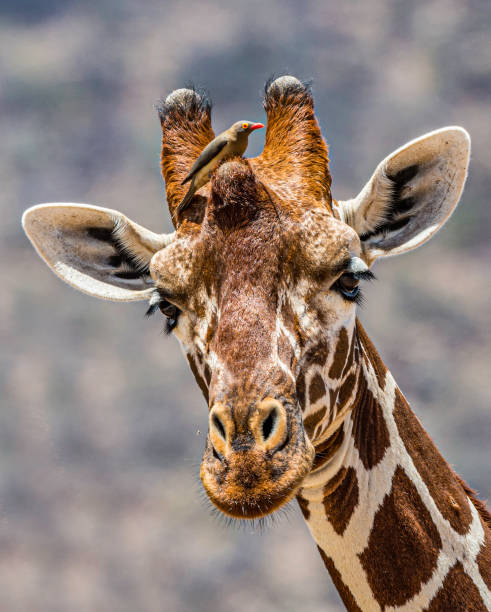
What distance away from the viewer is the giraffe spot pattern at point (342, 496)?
12.7 feet

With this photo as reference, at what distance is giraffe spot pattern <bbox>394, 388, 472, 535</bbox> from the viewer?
3941 millimetres

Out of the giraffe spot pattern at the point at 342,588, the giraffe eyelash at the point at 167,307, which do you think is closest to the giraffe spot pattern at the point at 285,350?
the giraffe eyelash at the point at 167,307

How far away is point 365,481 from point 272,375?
1.12 m

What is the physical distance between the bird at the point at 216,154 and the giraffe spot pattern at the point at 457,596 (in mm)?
2453

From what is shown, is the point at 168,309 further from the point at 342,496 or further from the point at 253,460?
the point at 342,496

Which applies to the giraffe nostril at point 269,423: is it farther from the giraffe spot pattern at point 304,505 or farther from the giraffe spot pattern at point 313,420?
the giraffe spot pattern at point 304,505

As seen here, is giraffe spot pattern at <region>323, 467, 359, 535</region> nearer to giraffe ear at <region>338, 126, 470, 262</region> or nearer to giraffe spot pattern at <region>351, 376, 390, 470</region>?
giraffe spot pattern at <region>351, 376, 390, 470</region>

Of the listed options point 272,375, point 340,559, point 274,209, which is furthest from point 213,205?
point 340,559

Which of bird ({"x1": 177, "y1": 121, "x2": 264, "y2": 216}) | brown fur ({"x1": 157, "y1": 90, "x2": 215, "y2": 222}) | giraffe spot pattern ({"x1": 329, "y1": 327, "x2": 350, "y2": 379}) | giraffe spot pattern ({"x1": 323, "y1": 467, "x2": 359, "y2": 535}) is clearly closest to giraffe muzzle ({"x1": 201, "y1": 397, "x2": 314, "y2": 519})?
giraffe spot pattern ({"x1": 329, "y1": 327, "x2": 350, "y2": 379})

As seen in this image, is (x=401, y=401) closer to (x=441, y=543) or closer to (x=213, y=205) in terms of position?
(x=441, y=543)

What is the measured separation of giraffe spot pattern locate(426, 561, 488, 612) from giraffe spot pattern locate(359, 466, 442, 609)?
11 centimetres

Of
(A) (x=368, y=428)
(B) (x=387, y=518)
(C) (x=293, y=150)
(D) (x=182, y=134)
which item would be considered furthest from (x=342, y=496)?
(D) (x=182, y=134)

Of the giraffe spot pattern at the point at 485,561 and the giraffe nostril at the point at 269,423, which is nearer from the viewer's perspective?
the giraffe nostril at the point at 269,423

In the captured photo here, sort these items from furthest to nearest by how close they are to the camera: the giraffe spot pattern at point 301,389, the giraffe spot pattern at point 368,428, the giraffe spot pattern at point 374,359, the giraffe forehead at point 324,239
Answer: the giraffe spot pattern at point 374,359 → the giraffe spot pattern at point 368,428 → the giraffe forehead at point 324,239 → the giraffe spot pattern at point 301,389
